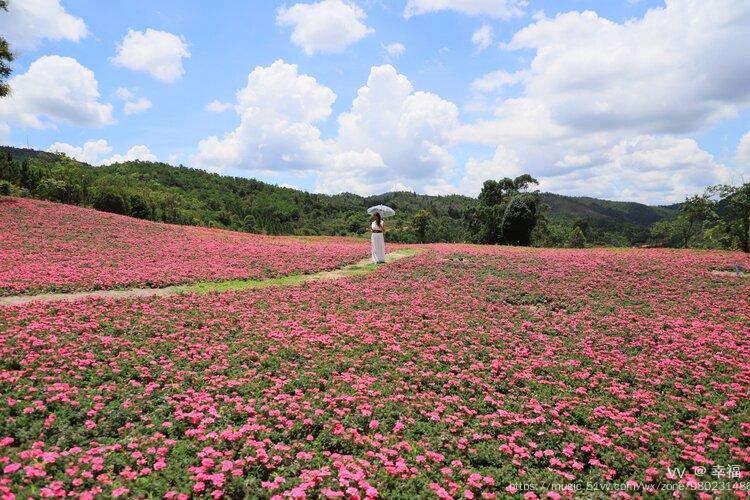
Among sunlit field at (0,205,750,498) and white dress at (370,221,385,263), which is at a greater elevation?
white dress at (370,221,385,263)

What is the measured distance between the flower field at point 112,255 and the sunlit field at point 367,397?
6.57 feet

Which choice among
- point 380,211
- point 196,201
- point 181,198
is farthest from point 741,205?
point 196,201

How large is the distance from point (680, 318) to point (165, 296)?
17.9 metres

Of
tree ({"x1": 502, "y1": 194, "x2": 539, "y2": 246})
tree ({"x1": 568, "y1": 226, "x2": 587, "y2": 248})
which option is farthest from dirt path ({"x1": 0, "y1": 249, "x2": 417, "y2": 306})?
tree ({"x1": 568, "y1": 226, "x2": 587, "y2": 248})

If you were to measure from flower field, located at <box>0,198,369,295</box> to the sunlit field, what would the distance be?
6.57 ft

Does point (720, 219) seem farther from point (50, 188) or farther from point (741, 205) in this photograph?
point (50, 188)

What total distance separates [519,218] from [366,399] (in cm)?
4477

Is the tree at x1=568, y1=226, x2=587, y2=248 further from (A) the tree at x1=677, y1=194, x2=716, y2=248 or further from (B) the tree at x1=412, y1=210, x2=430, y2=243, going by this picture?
(A) the tree at x1=677, y1=194, x2=716, y2=248

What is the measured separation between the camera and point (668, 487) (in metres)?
6.56

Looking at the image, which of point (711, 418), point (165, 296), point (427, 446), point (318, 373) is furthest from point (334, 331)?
point (711, 418)

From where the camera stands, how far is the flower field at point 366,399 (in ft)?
20.8

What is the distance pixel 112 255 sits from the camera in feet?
78.9

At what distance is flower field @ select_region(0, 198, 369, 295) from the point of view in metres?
18.1

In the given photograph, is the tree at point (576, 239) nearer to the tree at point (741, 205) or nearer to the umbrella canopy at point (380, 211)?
the tree at point (741, 205)
